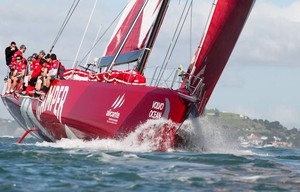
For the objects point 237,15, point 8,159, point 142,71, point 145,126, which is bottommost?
point 8,159

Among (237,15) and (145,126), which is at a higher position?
(237,15)

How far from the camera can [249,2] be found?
13938 millimetres

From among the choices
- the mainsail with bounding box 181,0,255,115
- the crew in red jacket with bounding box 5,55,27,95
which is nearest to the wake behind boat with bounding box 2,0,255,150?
the mainsail with bounding box 181,0,255,115

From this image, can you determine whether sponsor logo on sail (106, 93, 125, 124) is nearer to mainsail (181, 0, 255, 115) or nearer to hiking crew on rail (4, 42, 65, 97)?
mainsail (181, 0, 255, 115)

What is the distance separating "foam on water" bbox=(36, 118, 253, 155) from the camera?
42.3ft

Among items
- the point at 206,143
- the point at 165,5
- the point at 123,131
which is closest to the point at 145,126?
the point at 123,131

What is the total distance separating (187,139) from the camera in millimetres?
13578

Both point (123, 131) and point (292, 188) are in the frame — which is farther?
point (123, 131)

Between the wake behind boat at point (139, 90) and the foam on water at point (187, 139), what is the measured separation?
0.08 metres

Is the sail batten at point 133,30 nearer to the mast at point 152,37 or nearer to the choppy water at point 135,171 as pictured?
the mast at point 152,37

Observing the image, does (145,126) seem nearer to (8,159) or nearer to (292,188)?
(8,159)

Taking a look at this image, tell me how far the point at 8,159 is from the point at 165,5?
4.92 m

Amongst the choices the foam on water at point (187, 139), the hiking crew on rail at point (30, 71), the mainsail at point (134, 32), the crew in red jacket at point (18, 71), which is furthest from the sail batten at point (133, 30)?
the crew in red jacket at point (18, 71)

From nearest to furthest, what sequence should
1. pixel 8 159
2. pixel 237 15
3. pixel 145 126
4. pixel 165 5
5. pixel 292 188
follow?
pixel 292 188
pixel 8 159
pixel 145 126
pixel 237 15
pixel 165 5
